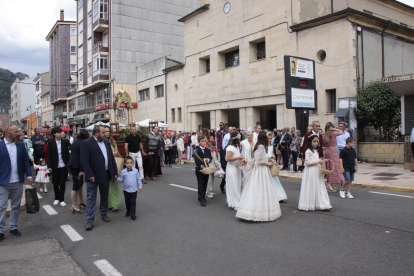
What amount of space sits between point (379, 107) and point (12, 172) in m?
15.3

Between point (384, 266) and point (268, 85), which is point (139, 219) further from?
point (268, 85)

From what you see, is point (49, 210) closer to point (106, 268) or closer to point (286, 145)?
point (106, 268)

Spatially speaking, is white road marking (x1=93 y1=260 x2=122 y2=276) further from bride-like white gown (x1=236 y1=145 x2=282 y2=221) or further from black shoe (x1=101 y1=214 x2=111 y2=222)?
bride-like white gown (x1=236 y1=145 x2=282 y2=221)

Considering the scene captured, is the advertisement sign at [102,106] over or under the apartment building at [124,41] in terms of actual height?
under

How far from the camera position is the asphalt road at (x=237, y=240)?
399 centimetres

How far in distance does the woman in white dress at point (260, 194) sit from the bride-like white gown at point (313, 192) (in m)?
0.88

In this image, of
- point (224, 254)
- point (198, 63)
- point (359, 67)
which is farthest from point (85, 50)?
point (224, 254)

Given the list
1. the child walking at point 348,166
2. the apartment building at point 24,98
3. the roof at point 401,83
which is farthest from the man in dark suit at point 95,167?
the apartment building at point 24,98

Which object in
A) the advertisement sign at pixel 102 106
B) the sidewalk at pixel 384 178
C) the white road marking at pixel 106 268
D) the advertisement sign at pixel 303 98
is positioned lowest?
the white road marking at pixel 106 268

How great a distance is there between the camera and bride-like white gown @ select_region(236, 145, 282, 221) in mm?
5914

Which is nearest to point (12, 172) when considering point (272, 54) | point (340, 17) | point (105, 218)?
point (105, 218)

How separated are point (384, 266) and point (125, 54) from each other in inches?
1435

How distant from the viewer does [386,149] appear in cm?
1513

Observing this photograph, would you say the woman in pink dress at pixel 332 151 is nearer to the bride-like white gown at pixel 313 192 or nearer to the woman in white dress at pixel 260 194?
the bride-like white gown at pixel 313 192
